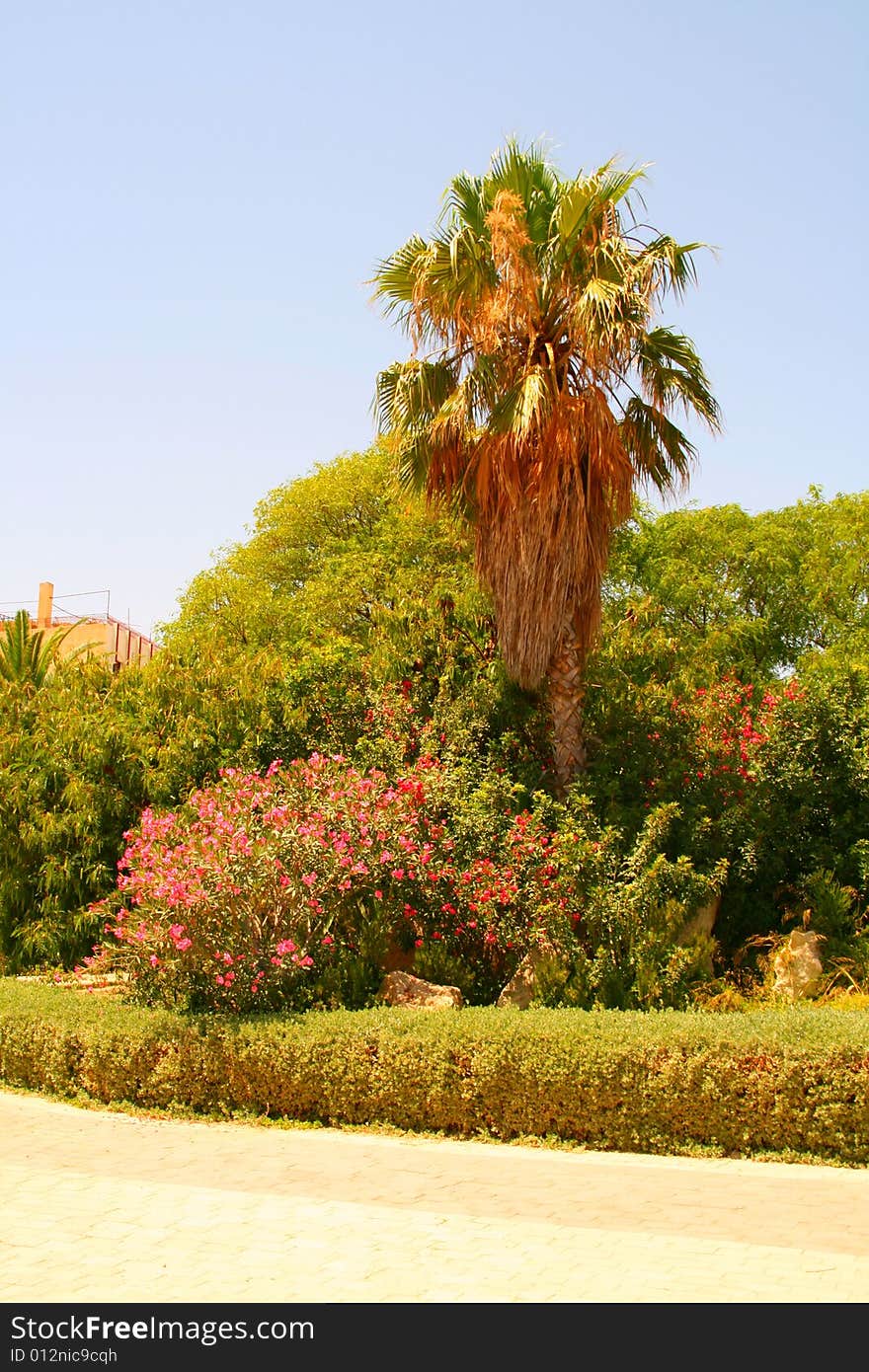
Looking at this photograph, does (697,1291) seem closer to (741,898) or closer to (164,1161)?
(164,1161)

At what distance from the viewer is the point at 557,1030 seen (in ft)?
30.2

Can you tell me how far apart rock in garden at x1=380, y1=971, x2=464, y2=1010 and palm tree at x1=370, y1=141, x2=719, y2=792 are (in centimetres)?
310

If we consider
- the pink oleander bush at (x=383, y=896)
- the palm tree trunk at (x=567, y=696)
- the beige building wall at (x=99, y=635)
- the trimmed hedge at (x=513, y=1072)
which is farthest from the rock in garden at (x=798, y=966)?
the beige building wall at (x=99, y=635)

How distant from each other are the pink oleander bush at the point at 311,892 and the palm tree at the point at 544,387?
214 centimetres

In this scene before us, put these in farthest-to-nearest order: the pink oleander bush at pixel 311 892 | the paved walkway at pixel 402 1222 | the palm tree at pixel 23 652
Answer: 1. the palm tree at pixel 23 652
2. the pink oleander bush at pixel 311 892
3. the paved walkway at pixel 402 1222

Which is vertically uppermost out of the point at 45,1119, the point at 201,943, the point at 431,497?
the point at 431,497

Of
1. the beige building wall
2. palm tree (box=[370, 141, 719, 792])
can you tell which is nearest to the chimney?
the beige building wall

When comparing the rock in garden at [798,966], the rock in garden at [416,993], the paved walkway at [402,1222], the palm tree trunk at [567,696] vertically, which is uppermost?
→ the palm tree trunk at [567,696]

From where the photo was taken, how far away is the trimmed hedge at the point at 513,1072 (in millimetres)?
8422

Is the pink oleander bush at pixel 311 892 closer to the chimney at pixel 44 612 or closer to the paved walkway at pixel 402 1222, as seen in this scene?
the paved walkway at pixel 402 1222

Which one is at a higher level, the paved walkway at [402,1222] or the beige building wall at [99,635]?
the beige building wall at [99,635]
